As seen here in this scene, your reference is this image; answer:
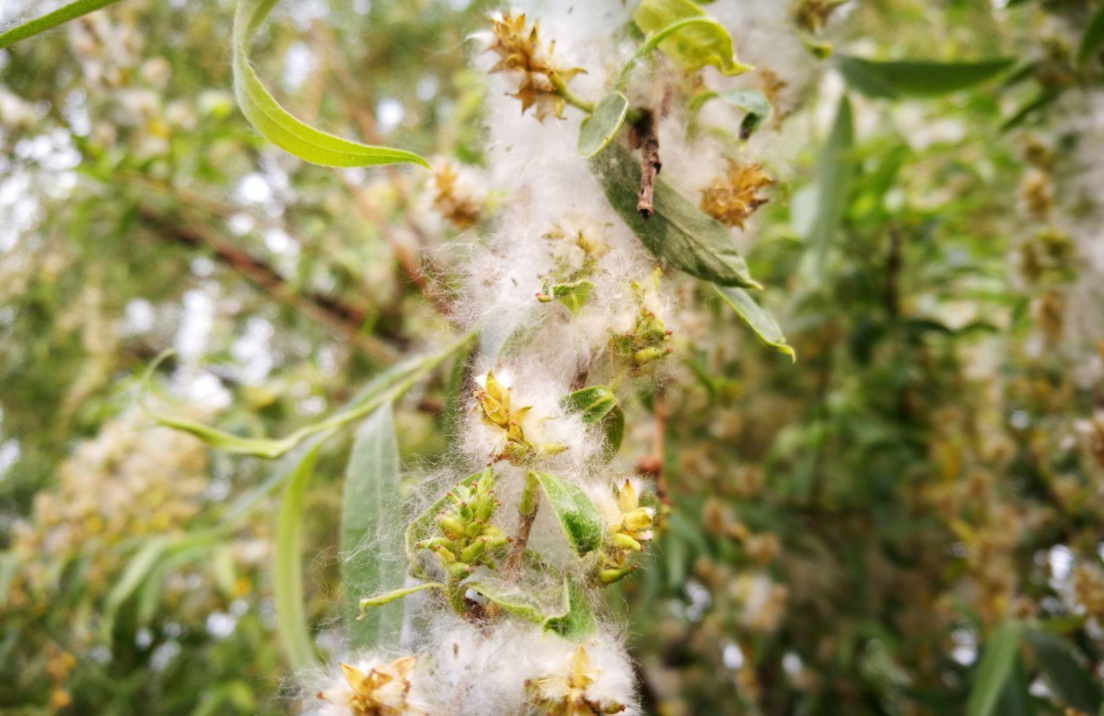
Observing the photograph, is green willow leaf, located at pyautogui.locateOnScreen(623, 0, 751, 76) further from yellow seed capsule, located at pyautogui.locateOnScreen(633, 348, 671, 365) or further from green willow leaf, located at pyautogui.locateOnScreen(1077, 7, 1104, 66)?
green willow leaf, located at pyautogui.locateOnScreen(1077, 7, 1104, 66)

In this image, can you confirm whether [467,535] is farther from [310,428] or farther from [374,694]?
[310,428]

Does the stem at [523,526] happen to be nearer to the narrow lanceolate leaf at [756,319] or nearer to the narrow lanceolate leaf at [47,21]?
the narrow lanceolate leaf at [756,319]

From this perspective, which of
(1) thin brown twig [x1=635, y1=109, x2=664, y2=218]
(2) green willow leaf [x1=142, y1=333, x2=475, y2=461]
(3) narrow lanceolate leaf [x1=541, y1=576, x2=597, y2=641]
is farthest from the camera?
(2) green willow leaf [x1=142, y1=333, x2=475, y2=461]

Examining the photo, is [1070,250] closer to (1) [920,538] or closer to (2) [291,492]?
(1) [920,538]

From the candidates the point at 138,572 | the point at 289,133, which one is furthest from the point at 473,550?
the point at 138,572

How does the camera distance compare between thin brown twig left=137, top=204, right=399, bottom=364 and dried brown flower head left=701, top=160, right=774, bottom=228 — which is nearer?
dried brown flower head left=701, top=160, right=774, bottom=228

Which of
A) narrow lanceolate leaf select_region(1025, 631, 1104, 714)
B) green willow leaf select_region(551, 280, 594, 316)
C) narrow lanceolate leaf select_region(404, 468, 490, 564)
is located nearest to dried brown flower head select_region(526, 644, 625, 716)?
narrow lanceolate leaf select_region(404, 468, 490, 564)

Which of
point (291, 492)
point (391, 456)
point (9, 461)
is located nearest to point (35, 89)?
point (9, 461)
